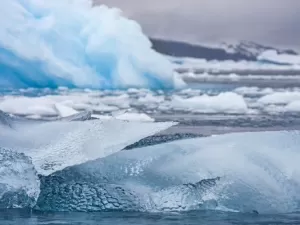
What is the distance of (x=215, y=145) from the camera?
4121mm

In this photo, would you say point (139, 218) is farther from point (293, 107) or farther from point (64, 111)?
point (293, 107)

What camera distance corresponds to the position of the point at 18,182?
3707 millimetres

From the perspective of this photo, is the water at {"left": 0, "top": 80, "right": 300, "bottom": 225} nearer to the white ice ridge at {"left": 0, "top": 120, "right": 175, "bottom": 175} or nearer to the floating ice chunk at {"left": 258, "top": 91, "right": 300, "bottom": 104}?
the white ice ridge at {"left": 0, "top": 120, "right": 175, "bottom": 175}

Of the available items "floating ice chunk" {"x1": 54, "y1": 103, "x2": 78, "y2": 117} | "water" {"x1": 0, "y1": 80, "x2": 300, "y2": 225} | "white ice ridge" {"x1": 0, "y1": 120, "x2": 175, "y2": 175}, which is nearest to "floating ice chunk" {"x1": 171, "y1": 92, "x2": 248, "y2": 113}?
"water" {"x1": 0, "y1": 80, "x2": 300, "y2": 225}

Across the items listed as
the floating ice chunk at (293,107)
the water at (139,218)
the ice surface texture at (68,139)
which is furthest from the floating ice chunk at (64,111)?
the water at (139,218)

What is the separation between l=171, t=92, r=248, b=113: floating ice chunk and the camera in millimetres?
10914

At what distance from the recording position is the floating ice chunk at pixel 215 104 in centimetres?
1091

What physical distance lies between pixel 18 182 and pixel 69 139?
43 centimetres

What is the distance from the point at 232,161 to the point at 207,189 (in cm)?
26

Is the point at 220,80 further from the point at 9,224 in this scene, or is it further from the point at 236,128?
the point at 9,224

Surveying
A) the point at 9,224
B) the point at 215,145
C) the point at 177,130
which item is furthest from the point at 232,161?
the point at 177,130

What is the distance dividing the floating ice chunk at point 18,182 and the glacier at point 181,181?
57 mm

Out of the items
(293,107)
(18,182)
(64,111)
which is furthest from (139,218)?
(293,107)

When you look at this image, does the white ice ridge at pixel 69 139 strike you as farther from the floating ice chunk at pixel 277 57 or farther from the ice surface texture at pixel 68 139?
the floating ice chunk at pixel 277 57
